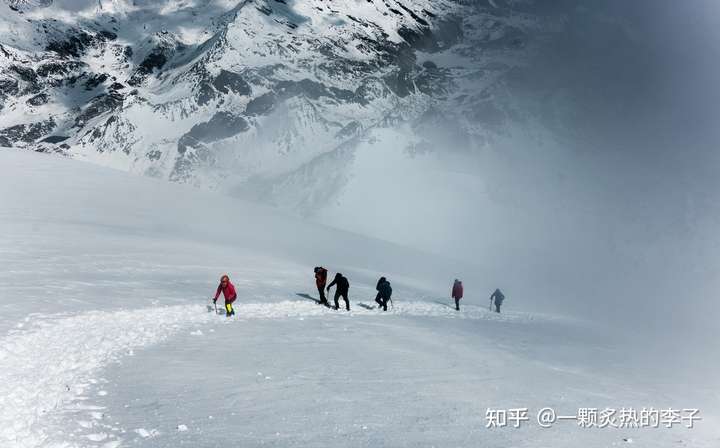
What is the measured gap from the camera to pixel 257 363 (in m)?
13.2

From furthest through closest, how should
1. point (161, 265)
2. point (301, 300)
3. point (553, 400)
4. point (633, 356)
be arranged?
point (161, 265) < point (301, 300) < point (633, 356) < point (553, 400)

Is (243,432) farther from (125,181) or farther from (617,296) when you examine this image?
(617,296)

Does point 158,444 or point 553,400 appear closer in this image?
point 158,444

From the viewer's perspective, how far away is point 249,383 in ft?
38.0

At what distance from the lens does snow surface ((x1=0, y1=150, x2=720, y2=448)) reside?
376 inches

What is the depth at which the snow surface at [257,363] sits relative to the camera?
31.3 feet

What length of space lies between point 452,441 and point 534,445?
1522mm

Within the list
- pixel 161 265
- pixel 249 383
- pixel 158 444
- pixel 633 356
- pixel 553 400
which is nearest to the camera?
pixel 158 444

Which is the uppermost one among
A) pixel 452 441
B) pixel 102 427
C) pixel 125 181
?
pixel 125 181

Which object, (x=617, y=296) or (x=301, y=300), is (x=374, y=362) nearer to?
(x=301, y=300)

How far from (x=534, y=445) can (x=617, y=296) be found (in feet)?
577

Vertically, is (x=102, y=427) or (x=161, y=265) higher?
(x=161, y=265)

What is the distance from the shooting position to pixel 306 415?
10.1 meters

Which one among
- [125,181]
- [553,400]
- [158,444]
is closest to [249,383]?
[158,444]
